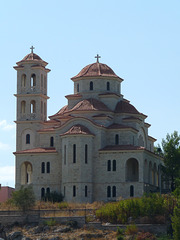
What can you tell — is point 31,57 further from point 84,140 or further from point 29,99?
point 84,140

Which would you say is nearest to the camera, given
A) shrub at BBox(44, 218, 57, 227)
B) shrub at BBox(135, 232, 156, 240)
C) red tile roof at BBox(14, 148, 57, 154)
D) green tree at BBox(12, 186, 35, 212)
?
shrub at BBox(135, 232, 156, 240)

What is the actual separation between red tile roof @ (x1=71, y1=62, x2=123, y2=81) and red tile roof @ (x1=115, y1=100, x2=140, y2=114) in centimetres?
351

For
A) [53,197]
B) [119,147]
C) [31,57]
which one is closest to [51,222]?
[53,197]

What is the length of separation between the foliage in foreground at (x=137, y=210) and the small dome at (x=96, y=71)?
2392cm

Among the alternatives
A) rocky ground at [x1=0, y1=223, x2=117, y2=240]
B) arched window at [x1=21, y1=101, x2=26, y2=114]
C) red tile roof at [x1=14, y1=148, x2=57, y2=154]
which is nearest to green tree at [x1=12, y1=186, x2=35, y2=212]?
rocky ground at [x1=0, y1=223, x2=117, y2=240]

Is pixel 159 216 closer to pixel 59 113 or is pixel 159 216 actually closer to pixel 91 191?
pixel 91 191

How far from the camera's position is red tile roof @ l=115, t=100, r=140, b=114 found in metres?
89.4

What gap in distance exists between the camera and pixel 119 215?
229 ft

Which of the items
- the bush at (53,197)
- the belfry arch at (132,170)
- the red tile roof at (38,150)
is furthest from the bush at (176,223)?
the red tile roof at (38,150)

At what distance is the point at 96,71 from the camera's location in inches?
3615

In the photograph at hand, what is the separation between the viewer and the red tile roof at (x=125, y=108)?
8944cm

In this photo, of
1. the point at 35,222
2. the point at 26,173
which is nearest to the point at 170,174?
the point at 26,173

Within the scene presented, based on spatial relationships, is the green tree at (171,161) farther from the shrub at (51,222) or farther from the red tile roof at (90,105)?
the shrub at (51,222)

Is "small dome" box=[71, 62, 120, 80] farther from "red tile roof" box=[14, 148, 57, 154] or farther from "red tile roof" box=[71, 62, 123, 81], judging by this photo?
"red tile roof" box=[14, 148, 57, 154]
